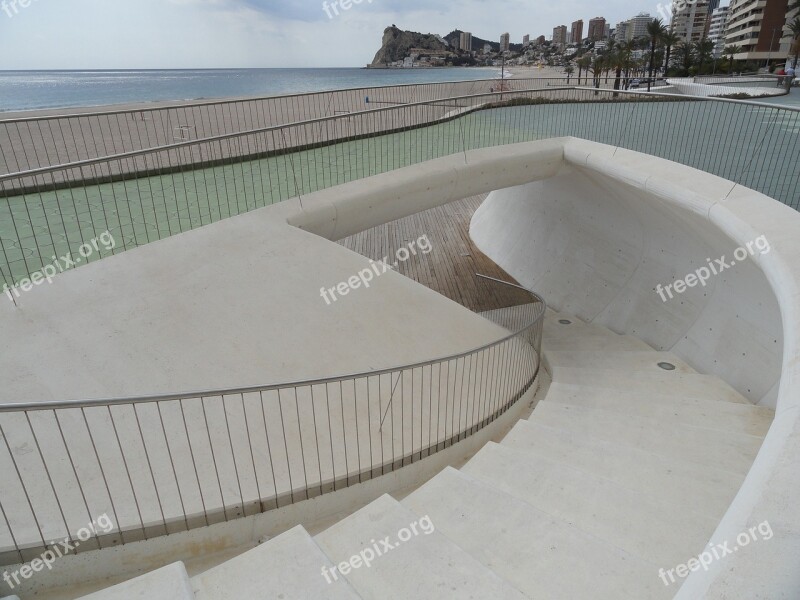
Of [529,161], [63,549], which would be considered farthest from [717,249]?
[63,549]

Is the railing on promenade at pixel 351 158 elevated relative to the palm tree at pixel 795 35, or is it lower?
lower

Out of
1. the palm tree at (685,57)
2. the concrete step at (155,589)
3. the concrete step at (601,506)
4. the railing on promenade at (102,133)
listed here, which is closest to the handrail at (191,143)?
the railing on promenade at (102,133)

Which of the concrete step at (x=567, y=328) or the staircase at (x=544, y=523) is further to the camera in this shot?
the concrete step at (x=567, y=328)

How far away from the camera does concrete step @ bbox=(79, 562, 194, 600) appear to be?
10.8 ft

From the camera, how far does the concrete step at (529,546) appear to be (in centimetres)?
378

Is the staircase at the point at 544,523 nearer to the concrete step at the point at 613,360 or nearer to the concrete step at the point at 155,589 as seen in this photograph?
the concrete step at the point at 155,589

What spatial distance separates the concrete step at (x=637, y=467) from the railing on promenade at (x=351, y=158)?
3.96 meters

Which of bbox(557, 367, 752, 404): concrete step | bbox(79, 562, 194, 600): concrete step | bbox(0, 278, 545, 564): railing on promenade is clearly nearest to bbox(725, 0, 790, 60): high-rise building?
bbox(557, 367, 752, 404): concrete step

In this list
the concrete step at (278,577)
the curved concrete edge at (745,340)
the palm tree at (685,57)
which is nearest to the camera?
the curved concrete edge at (745,340)

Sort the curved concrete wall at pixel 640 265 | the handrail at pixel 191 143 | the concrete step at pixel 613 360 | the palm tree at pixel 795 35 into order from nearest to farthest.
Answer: the handrail at pixel 191 143 → the curved concrete wall at pixel 640 265 → the concrete step at pixel 613 360 → the palm tree at pixel 795 35

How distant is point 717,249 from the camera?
8.88 meters

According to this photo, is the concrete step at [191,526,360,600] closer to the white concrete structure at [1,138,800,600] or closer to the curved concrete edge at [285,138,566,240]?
the white concrete structure at [1,138,800,600]

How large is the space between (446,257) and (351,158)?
6.46 meters

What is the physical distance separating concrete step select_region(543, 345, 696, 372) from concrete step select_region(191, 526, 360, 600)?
6.51 metres
